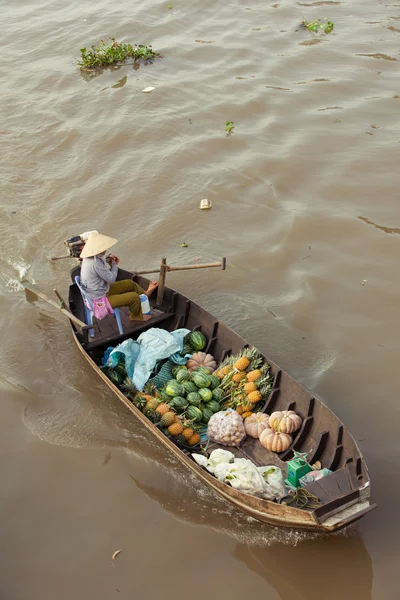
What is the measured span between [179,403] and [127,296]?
5.93 ft

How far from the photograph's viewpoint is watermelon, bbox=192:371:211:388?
744 centimetres

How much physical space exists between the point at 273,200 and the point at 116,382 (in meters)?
5.26

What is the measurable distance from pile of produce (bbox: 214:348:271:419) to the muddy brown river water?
3.27 ft

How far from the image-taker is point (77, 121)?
14.6 metres

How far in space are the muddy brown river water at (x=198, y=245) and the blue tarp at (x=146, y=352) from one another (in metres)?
0.64

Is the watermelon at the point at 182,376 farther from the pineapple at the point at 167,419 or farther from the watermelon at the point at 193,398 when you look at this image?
the pineapple at the point at 167,419

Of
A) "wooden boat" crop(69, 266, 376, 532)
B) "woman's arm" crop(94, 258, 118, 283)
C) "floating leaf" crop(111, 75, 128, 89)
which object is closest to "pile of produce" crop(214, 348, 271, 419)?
"wooden boat" crop(69, 266, 376, 532)

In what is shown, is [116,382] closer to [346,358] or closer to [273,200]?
[346,358]

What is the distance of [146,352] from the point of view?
792cm

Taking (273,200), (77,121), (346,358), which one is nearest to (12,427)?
(346,358)

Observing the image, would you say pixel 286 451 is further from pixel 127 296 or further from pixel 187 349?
pixel 127 296

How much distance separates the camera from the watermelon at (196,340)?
320 inches

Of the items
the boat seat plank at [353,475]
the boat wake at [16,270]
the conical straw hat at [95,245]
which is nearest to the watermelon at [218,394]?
the boat seat plank at [353,475]

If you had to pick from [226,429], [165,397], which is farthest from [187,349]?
[226,429]
